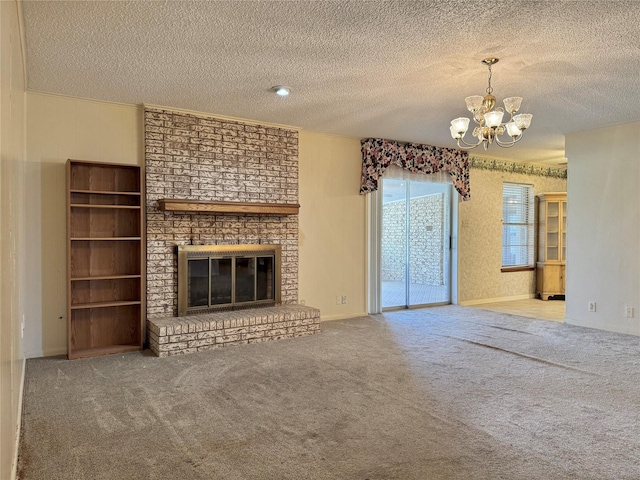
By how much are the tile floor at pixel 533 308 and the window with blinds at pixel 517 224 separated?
747 millimetres

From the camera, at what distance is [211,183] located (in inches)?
195

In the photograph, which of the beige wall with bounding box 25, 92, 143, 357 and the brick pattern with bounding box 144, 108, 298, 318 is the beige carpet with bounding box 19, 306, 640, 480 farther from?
the brick pattern with bounding box 144, 108, 298, 318

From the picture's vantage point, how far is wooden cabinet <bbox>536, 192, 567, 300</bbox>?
8016 mm

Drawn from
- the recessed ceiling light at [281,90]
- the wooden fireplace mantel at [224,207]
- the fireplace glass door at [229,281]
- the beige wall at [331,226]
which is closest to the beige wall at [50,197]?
the wooden fireplace mantel at [224,207]

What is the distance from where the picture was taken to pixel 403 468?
86.2 inches

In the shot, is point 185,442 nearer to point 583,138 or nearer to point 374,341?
point 374,341

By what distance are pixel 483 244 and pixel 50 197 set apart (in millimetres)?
6339

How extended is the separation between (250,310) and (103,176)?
2.09 metres

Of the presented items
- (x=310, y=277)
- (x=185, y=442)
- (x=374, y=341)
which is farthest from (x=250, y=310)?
(x=185, y=442)

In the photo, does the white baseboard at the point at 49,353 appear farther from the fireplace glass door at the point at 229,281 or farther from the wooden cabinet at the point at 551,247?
the wooden cabinet at the point at 551,247

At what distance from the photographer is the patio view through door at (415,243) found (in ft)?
22.4

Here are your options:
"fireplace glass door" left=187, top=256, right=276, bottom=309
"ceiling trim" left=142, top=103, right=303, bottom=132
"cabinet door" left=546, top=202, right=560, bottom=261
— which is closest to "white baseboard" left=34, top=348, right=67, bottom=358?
"fireplace glass door" left=187, top=256, right=276, bottom=309

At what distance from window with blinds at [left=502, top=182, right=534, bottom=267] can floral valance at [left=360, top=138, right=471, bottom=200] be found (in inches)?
54.6

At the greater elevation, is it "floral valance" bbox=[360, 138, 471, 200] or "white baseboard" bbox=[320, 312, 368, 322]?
"floral valance" bbox=[360, 138, 471, 200]
